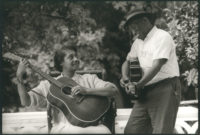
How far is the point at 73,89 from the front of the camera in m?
4.14

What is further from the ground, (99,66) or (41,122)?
(99,66)

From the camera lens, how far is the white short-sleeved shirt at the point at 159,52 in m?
4.05

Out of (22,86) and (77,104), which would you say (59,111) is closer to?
(77,104)

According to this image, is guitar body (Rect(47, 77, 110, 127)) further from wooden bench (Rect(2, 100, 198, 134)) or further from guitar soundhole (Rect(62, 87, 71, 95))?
wooden bench (Rect(2, 100, 198, 134))

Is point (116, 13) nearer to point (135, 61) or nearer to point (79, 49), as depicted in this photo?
point (79, 49)

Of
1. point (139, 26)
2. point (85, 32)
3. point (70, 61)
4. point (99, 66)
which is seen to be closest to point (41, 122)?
point (70, 61)

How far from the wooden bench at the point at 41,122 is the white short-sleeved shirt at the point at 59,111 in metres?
0.41

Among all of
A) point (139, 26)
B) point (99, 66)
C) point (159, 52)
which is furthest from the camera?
point (99, 66)

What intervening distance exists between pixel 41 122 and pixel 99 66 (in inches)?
75.4

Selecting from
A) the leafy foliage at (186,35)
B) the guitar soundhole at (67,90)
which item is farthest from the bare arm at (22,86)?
the leafy foliage at (186,35)

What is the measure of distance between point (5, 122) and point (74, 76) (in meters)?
1.01

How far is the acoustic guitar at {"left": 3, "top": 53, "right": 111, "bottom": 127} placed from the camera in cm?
410

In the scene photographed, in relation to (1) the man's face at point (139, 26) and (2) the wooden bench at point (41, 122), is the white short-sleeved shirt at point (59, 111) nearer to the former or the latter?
(2) the wooden bench at point (41, 122)

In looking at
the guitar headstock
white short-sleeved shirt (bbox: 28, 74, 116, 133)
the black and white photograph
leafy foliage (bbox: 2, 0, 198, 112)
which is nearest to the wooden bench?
the black and white photograph
